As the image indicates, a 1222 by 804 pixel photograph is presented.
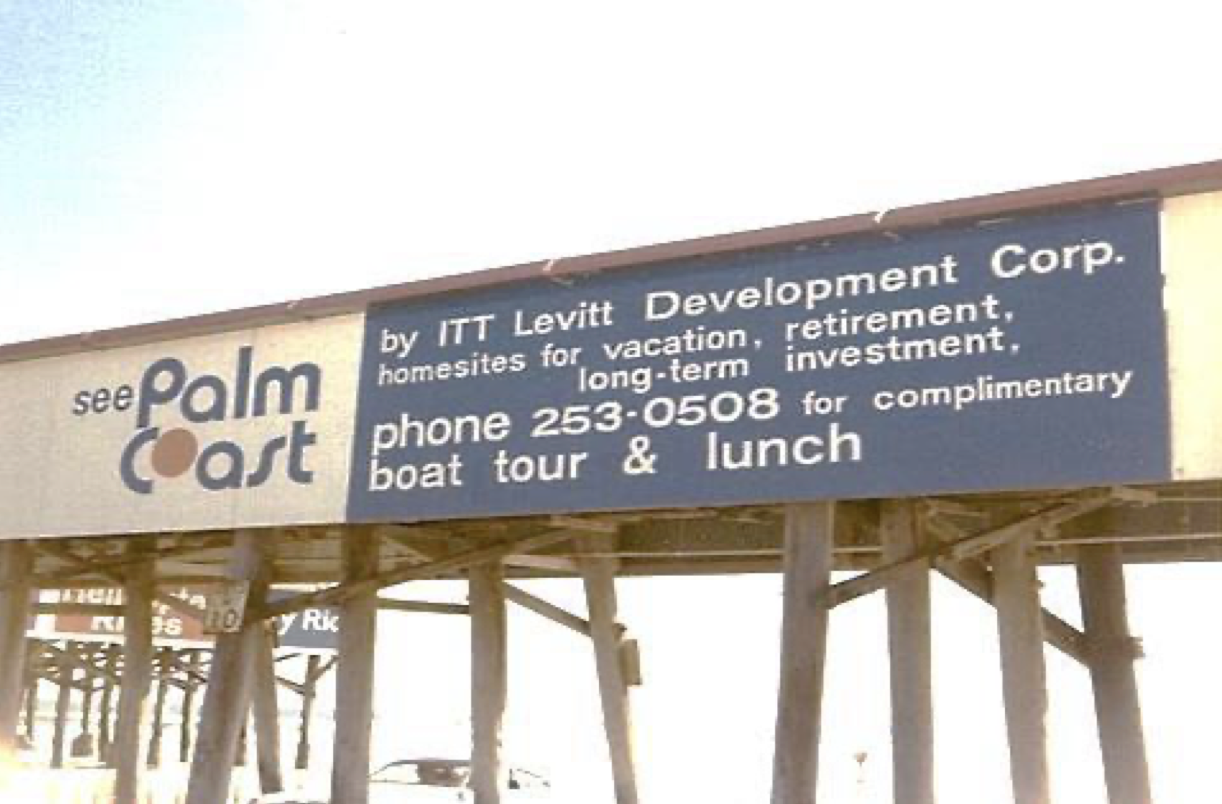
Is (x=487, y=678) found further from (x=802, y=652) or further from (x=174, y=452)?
(x=802, y=652)

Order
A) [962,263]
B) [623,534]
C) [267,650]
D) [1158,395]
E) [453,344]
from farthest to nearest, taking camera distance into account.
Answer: [267,650], [623,534], [453,344], [962,263], [1158,395]

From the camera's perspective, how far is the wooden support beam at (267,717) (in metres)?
21.4

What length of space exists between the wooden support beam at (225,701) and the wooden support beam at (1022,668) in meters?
7.18

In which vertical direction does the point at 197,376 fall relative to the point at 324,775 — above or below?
above

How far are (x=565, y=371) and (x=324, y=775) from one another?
3026cm

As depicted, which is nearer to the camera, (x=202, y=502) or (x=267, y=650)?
(x=202, y=502)

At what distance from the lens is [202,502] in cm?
1373

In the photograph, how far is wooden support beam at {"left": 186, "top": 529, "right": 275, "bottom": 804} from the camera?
13281 mm

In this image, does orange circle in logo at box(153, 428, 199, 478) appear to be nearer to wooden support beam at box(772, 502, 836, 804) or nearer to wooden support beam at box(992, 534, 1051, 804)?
wooden support beam at box(772, 502, 836, 804)

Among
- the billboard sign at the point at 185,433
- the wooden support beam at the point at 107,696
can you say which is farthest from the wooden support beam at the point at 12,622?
the wooden support beam at the point at 107,696

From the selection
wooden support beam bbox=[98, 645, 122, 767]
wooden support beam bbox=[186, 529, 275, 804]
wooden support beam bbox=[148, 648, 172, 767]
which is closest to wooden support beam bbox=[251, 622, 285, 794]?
wooden support beam bbox=[186, 529, 275, 804]

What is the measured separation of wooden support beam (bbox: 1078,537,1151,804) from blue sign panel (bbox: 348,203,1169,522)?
→ 4956 millimetres

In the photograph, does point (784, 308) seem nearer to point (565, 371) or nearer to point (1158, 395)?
point (565, 371)

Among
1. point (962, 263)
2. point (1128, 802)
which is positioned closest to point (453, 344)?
point (962, 263)
